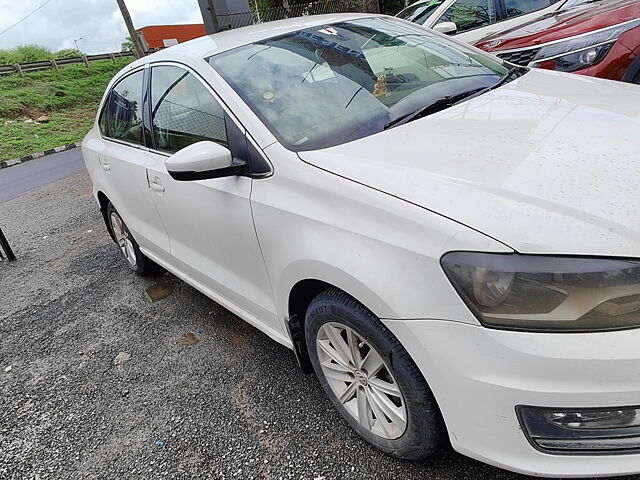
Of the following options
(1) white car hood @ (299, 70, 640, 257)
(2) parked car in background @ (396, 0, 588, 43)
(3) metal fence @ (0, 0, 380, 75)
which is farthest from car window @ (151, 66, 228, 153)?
(3) metal fence @ (0, 0, 380, 75)

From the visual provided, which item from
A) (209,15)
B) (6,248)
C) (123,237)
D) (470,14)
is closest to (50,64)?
(209,15)

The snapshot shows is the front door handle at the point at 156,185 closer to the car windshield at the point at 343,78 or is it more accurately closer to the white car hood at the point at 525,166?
the car windshield at the point at 343,78

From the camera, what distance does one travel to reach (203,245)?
2.52 m

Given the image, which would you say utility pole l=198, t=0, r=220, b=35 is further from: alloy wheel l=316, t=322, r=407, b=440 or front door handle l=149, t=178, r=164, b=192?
alloy wheel l=316, t=322, r=407, b=440

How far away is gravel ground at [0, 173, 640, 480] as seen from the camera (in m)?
2.04

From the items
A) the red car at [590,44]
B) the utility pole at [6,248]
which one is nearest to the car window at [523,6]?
the red car at [590,44]

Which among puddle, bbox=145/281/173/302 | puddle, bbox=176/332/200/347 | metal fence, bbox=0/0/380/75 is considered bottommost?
puddle, bbox=145/281/173/302

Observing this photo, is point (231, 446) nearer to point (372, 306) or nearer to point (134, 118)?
point (372, 306)

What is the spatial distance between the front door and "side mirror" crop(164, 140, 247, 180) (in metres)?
0.07

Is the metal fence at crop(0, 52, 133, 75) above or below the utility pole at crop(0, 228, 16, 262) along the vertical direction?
above

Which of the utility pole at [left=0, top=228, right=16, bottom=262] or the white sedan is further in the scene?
the utility pole at [left=0, top=228, right=16, bottom=262]

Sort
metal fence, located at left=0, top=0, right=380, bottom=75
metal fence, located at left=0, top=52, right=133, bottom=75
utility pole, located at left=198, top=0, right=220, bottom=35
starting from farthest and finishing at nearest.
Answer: metal fence, located at left=0, top=52, right=133, bottom=75
utility pole, located at left=198, top=0, right=220, bottom=35
metal fence, located at left=0, top=0, right=380, bottom=75

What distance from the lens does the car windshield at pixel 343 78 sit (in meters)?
2.06

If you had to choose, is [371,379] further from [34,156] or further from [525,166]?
[34,156]
